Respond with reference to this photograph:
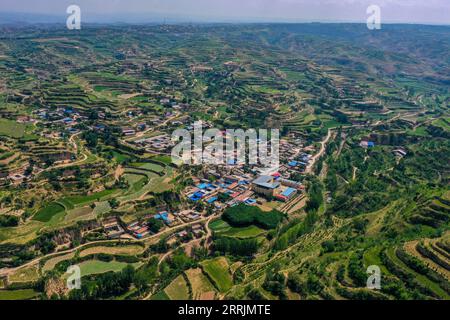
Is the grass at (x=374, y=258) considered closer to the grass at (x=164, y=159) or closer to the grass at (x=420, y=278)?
the grass at (x=420, y=278)

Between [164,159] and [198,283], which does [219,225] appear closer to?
[198,283]

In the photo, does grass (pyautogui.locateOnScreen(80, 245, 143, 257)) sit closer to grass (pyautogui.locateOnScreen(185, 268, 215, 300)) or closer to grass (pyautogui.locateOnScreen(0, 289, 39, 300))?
grass (pyautogui.locateOnScreen(0, 289, 39, 300))

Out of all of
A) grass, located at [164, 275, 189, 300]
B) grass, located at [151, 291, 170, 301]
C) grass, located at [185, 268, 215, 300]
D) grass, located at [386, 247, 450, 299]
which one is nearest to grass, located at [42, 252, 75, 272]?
grass, located at [151, 291, 170, 301]

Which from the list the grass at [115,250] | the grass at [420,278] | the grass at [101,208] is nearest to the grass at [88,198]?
the grass at [101,208]

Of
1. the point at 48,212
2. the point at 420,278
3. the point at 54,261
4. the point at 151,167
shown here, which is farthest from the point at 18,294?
the point at 420,278
